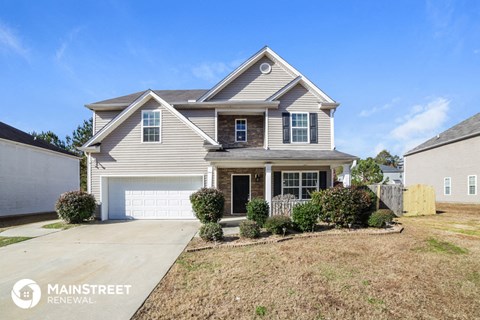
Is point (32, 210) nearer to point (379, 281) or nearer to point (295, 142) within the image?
point (295, 142)

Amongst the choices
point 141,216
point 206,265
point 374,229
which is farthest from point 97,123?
point 374,229

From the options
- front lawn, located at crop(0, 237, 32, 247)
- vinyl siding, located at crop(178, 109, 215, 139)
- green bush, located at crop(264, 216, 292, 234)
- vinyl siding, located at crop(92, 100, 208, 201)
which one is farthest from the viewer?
vinyl siding, located at crop(178, 109, 215, 139)

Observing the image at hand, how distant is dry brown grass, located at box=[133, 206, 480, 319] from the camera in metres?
4.04

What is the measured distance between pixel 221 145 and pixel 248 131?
2.23 meters

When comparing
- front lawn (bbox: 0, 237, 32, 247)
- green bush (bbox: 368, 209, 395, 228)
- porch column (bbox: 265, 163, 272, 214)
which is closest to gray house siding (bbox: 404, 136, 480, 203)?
green bush (bbox: 368, 209, 395, 228)

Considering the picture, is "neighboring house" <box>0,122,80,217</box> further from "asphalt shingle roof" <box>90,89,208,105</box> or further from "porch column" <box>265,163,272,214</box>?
"porch column" <box>265,163,272,214</box>

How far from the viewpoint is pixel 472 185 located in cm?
1981

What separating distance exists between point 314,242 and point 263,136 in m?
7.86

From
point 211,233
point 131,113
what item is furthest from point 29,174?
point 211,233

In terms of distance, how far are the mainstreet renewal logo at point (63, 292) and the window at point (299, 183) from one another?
10.3m

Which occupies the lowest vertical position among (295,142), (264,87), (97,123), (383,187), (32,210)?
(32,210)

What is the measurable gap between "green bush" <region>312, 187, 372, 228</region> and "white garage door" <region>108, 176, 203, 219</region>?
6396mm

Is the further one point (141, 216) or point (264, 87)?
point (264, 87)

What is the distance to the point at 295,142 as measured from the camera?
14188 mm
